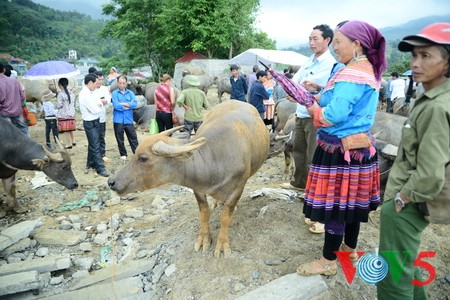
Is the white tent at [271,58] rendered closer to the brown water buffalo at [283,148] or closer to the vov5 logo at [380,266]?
the brown water buffalo at [283,148]

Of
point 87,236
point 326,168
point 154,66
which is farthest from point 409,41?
point 154,66

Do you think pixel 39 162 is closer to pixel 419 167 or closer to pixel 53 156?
pixel 53 156

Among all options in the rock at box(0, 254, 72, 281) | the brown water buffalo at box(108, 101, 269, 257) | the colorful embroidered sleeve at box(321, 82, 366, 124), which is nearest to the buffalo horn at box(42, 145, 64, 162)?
the rock at box(0, 254, 72, 281)

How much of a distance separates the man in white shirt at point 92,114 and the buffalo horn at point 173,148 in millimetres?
4325

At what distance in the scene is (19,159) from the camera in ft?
17.4

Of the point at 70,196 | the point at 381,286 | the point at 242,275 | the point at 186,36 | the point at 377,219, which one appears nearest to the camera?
the point at 381,286

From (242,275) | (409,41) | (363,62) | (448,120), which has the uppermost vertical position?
(409,41)

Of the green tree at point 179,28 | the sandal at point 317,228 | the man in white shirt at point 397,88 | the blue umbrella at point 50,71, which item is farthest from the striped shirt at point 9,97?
the green tree at point 179,28

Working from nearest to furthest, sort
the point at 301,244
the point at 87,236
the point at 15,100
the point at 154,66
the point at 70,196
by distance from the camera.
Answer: the point at 301,244, the point at 87,236, the point at 70,196, the point at 15,100, the point at 154,66

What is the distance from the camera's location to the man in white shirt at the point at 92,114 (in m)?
6.62

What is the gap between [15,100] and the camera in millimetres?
6832

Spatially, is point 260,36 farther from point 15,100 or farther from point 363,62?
point 363,62

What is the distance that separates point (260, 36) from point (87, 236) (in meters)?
31.1

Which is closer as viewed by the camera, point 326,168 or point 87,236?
point 326,168
